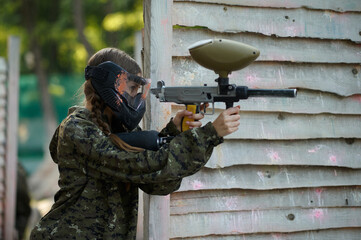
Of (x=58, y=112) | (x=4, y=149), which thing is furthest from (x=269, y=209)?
(x=58, y=112)

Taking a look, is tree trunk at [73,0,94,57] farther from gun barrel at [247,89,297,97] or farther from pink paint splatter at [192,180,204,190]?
gun barrel at [247,89,297,97]

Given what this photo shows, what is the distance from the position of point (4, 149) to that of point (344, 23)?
4.91m

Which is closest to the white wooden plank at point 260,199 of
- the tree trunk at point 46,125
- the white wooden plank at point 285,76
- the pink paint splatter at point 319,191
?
the pink paint splatter at point 319,191

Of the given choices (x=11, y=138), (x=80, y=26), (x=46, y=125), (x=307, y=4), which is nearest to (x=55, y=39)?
(x=46, y=125)

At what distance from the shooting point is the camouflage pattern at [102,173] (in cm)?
251

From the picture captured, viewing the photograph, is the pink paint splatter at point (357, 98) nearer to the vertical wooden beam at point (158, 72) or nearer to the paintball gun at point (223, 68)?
the vertical wooden beam at point (158, 72)

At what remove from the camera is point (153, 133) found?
275cm

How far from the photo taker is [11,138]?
23.0 ft

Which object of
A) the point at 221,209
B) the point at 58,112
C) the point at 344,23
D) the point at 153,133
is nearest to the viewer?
the point at 153,133

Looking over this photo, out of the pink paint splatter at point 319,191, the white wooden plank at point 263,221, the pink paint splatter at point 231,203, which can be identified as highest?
the pink paint splatter at point 319,191

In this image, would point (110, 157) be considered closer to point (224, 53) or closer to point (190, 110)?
point (190, 110)

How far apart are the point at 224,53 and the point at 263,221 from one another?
61.4 inches

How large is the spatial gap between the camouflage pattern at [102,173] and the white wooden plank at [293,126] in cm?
94

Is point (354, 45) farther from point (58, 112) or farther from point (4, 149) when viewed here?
point (58, 112)
